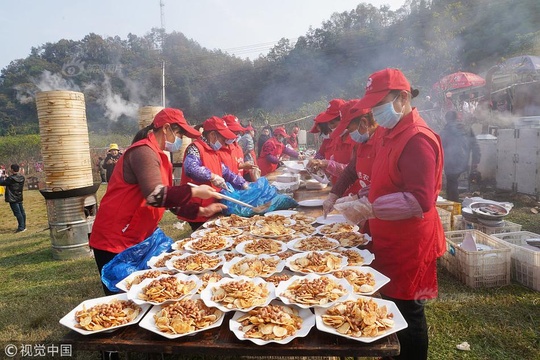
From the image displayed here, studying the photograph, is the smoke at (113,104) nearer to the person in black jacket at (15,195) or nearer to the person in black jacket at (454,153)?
the person in black jacket at (15,195)

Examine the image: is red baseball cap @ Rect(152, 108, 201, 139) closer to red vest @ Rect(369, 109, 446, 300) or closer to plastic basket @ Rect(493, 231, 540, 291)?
red vest @ Rect(369, 109, 446, 300)

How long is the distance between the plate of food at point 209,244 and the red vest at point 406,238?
3.78ft

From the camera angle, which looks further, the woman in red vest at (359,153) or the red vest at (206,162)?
the red vest at (206,162)

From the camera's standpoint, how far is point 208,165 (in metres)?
3.87

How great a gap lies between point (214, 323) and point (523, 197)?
8.69 metres

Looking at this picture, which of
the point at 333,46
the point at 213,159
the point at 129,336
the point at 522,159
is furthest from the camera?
Answer: the point at 333,46

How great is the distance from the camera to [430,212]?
2.05m

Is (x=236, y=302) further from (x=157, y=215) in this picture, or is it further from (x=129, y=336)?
(x=157, y=215)

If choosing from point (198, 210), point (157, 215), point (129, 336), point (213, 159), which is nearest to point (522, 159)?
point (213, 159)

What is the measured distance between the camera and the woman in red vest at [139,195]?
7.40 ft

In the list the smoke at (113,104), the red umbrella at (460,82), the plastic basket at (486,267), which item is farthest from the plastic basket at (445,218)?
the smoke at (113,104)

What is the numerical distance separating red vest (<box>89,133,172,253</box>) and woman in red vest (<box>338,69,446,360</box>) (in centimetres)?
154

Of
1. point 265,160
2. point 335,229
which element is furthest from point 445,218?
point 265,160

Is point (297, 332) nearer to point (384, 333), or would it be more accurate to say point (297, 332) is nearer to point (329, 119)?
point (384, 333)
